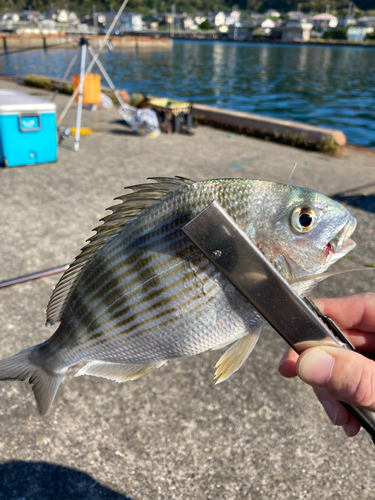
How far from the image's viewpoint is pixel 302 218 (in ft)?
3.34

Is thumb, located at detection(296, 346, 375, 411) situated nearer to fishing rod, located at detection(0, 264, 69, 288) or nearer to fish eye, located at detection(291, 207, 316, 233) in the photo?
fish eye, located at detection(291, 207, 316, 233)

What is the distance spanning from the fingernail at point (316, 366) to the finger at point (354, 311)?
0.72 metres

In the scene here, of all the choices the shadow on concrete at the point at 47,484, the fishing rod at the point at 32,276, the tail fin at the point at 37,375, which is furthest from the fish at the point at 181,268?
the fishing rod at the point at 32,276

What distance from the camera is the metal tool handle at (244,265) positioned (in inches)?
37.6

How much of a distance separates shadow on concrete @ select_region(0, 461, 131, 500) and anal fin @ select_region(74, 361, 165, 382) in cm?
120

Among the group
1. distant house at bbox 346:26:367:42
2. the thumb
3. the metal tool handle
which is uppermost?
distant house at bbox 346:26:367:42

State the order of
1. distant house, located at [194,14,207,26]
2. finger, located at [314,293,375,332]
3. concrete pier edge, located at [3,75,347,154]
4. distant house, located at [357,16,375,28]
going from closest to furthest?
finger, located at [314,293,375,332] < concrete pier edge, located at [3,75,347,154] < distant house, located at [357,16,375,28] < distant house, located at [194,14,207,26]

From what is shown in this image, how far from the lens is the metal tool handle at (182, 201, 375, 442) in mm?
954

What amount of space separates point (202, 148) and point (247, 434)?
22.6 feet

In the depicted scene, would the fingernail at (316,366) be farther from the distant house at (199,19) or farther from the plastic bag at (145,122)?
the distant house at (199,19)

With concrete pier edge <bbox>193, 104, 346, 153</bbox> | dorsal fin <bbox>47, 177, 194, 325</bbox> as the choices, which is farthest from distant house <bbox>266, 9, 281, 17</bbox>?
dorsal fin <bbox>47, 177, 194, 325</bbox>

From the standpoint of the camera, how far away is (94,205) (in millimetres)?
5414

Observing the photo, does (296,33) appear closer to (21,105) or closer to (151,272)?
(21,105)

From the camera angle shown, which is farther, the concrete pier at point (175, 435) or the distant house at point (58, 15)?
the distant house at point (58, 15)
